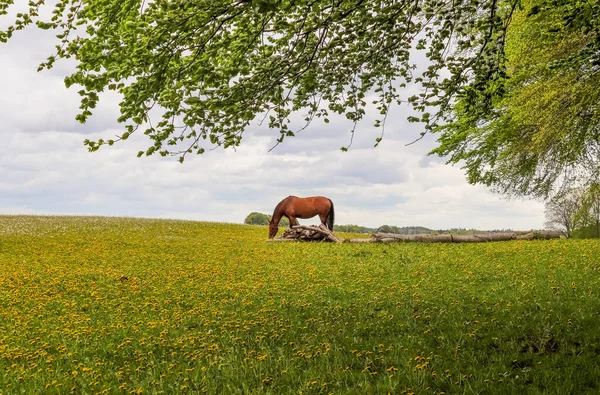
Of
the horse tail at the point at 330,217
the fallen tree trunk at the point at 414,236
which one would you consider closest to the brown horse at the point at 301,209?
the horse tail at the point at 330,217

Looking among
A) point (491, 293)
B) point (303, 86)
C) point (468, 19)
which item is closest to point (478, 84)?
point (468, 19)

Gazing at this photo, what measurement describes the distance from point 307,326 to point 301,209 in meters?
24.0

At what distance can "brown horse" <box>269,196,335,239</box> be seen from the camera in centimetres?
3412

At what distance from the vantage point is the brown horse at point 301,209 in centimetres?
3412

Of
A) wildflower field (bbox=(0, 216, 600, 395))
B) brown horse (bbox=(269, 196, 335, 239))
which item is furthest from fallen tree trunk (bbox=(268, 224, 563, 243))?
wildflower field (bbox=(0, 216, 600, 395))

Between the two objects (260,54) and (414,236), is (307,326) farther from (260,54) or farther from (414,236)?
(414,236)

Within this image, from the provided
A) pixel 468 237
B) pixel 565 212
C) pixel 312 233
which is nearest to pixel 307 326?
pixel 468 237

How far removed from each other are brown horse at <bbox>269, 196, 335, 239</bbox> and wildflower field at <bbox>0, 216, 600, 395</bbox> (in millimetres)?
12962

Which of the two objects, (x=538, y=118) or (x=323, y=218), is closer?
(x=538, y=118)

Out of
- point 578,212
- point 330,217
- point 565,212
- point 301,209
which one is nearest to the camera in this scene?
point 301,209

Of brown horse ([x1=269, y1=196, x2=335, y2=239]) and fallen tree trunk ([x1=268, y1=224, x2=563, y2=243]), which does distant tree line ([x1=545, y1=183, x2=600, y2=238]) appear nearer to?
fallen tree trunk ([x1=268, y1=224, x2=563, y2=243])

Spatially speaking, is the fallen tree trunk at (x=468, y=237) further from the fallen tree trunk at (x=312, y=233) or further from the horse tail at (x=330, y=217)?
the horse tail at (x=330, y=217)

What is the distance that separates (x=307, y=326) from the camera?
10.3 metres

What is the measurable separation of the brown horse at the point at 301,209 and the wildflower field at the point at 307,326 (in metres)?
13.0
